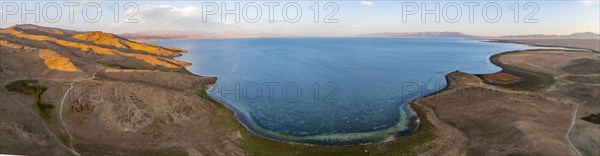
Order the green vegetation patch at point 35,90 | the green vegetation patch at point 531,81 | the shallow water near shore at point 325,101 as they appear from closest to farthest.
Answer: the green vegetation patch at point 35,90 < the shallow water near shore at point 325,101 < the green vegetation patch at point 531,81

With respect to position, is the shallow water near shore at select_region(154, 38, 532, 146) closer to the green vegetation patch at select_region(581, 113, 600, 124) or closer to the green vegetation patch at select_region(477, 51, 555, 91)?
the green vegetation patch at select_region(477, 51, 555, 91)

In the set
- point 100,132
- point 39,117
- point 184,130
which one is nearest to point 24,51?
point 39,117

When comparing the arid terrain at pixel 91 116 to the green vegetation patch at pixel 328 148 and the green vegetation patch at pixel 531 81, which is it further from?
the green vegetation patch at pixel 531 81

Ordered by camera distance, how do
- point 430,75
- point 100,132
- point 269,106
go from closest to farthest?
point 100,132 < point 269,106 < point 430,75

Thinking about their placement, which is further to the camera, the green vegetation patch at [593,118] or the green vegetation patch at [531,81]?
the green vegetation patch at [531,81]

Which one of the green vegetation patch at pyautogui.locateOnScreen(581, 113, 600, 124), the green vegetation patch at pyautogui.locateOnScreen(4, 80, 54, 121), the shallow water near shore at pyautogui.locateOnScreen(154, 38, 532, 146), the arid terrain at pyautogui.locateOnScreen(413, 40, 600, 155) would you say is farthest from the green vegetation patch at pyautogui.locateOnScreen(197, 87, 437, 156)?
the green vegetation patch at pyautogui.locateOnScreen(4, 80, 54, 121)

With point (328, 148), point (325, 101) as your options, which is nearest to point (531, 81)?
point (325, 101)

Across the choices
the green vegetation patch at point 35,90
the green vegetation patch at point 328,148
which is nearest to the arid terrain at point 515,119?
the green vegetation patch at point 328,148

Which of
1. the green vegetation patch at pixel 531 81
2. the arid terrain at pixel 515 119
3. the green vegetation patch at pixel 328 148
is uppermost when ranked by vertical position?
the green vegetation patch at pixel 531 81

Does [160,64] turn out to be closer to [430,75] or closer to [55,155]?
[55,155]
